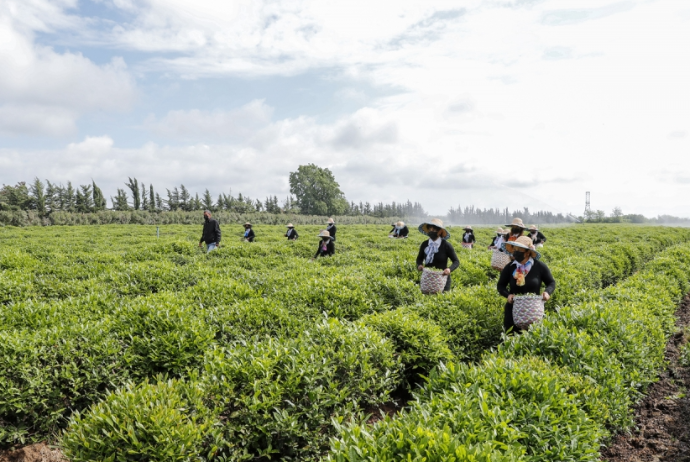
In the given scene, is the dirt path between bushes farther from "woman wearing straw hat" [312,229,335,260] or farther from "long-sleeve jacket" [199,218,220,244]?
"long-sleeve jacket" [199,218,220,244]

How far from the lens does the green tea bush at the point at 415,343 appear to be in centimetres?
534

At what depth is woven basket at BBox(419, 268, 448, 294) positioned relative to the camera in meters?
7.65

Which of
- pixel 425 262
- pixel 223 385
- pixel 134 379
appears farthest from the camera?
pixel 425 262

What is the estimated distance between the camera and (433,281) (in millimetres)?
7691

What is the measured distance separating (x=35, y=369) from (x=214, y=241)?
10808 mm

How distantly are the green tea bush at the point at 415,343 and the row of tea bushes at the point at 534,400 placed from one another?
0.71m

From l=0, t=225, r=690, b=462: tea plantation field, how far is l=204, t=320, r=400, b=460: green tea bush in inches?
0.8

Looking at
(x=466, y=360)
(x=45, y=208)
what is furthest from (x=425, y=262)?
(x=45, y=208)

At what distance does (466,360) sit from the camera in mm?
6328

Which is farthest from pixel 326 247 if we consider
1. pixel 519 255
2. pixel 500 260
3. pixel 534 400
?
pixel 534 400

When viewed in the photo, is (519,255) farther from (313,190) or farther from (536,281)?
(313,190)

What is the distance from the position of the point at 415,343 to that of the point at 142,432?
11.2 feet

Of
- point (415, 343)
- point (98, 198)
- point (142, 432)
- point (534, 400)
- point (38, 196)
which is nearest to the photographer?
point (142, 432)

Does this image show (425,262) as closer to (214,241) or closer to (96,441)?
(96,441)
